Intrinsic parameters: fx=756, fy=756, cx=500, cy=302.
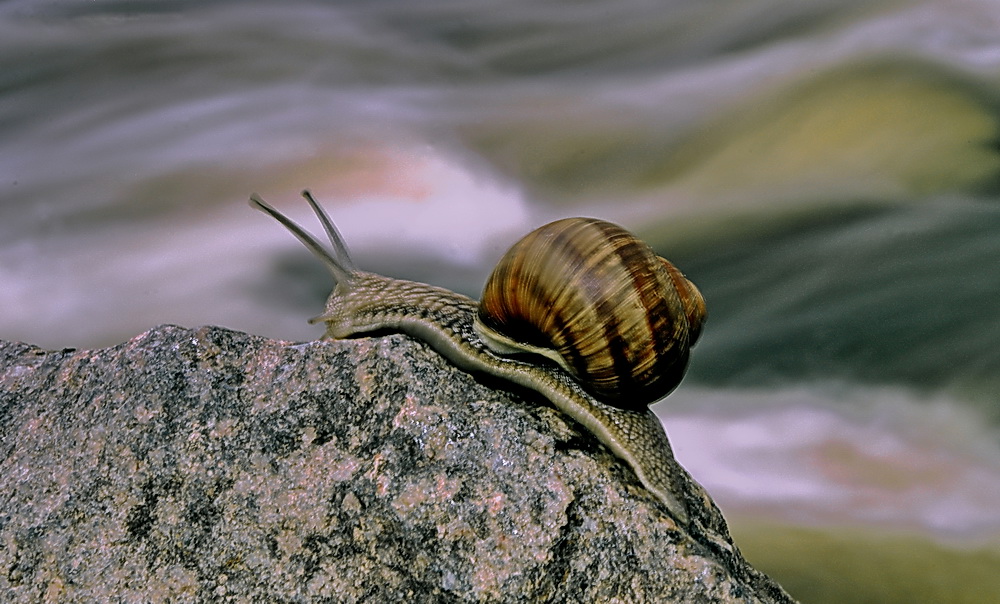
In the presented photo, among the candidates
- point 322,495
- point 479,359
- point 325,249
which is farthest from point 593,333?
point 325,249

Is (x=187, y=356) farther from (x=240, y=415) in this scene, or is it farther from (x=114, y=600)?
(x=114, y=600)

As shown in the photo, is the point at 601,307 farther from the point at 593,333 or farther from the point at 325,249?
the point at 325,249

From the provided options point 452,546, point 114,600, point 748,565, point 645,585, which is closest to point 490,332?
point 452,546

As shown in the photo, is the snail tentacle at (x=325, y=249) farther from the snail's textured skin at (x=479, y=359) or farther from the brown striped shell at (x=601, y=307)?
the brown striped shell at (x=601, y=307)

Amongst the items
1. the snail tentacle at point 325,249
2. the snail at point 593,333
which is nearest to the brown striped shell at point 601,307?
the snail at point 593,333

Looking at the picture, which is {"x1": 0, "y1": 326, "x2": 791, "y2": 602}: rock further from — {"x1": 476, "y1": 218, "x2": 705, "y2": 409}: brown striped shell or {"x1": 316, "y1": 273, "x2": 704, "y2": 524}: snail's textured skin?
{"x1": 476, "y1": 218, "x2": 705, "y2": 409}: brown striped shell

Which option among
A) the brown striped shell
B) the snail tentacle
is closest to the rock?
the brown striped shell
